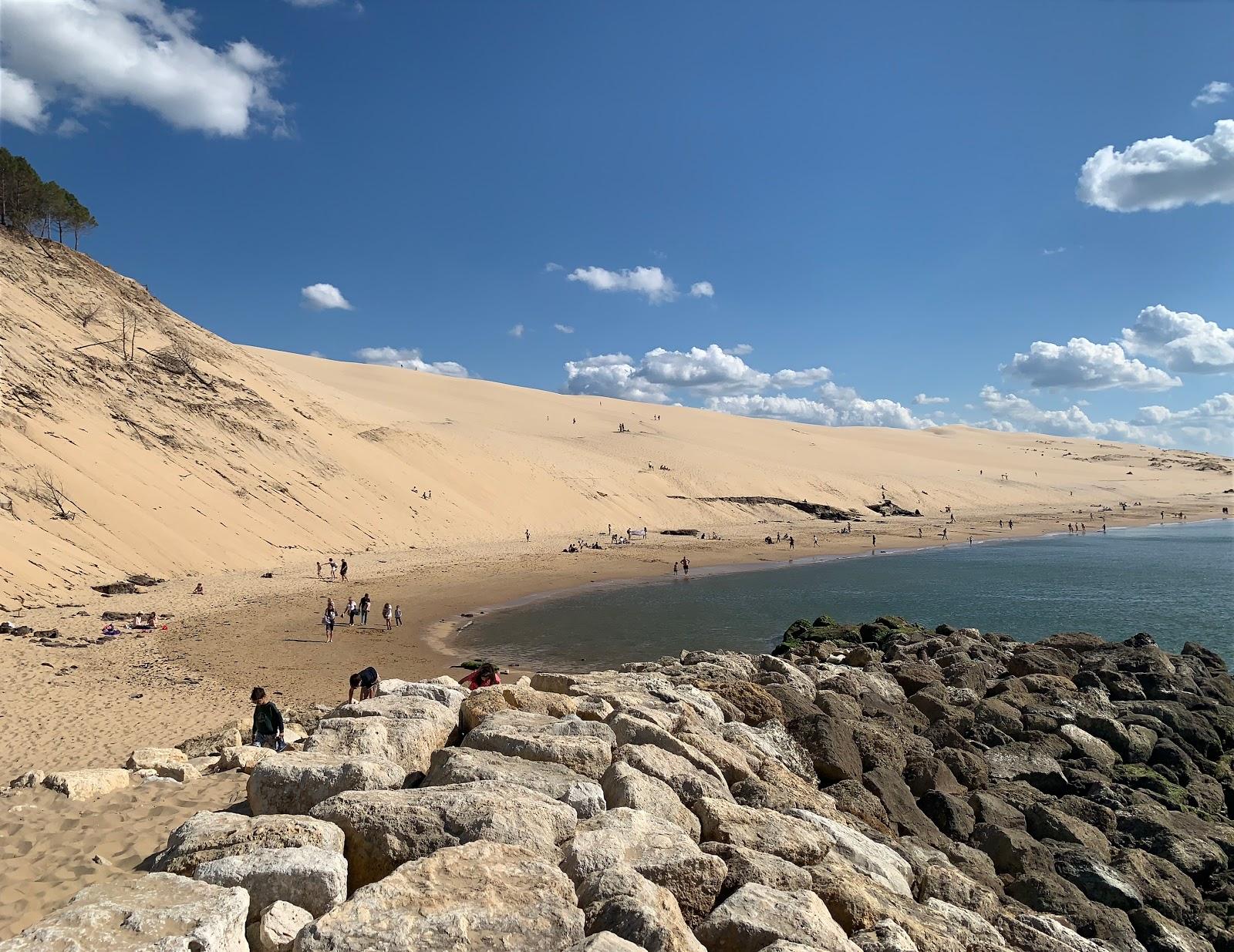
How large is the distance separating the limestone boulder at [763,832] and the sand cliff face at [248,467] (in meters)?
23.2

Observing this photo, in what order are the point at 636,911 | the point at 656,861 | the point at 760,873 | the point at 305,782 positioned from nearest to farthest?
1. the point at 636,911
2. the point at 656,861
3. the point at 760,873
4. the point at 305,782

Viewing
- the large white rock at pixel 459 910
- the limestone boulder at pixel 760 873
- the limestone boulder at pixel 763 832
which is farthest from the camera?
the limestone boulder at pixel 763 832

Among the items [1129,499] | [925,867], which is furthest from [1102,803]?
[1129,499]

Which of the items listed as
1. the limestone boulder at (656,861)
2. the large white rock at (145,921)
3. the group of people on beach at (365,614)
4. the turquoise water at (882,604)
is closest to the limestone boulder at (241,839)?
the large white rock at (145,921)

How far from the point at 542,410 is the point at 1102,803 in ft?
262

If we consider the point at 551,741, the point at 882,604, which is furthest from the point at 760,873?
the point at 882,604

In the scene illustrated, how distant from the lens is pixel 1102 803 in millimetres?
10219

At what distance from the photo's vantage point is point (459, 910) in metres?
4.34

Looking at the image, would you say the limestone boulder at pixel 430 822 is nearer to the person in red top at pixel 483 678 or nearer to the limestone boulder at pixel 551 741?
the limestone boulder at pixel 551 741

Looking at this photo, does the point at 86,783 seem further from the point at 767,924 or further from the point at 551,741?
the point at 767,924

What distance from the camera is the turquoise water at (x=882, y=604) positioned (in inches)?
912

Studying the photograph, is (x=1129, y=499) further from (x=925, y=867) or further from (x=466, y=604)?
(x=925, y=867)

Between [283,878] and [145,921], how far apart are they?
0.78 metres

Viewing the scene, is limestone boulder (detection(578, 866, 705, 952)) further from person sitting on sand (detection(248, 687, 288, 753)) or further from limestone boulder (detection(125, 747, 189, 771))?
person sitting on sand (detection(248, 687, 288, 753))
